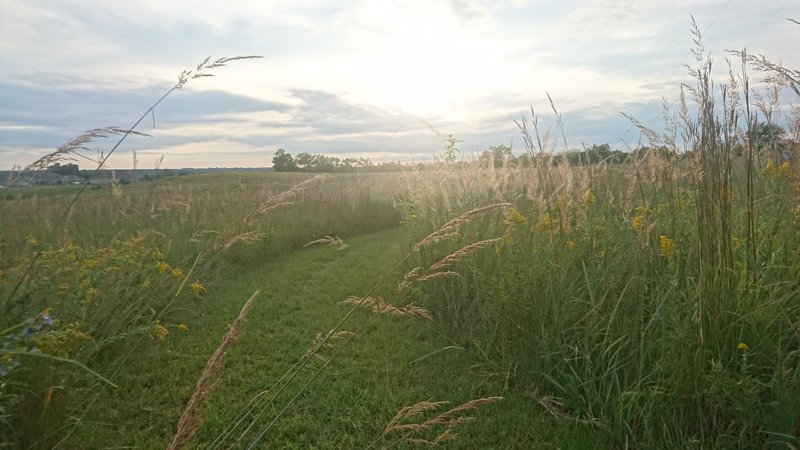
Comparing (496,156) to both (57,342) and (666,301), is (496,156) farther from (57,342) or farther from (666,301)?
(57,342)

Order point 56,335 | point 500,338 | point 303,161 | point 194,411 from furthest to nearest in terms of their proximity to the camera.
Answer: point 303,161 < point 500,338 < point 56,335 < point 194,411

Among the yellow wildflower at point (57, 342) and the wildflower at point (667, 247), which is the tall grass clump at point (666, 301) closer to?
the wildflower at point (667, 247)

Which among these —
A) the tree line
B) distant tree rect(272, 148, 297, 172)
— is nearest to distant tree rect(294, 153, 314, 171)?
distant tree rect(272, 148, 297, 172)

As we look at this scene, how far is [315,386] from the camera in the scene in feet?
10.9

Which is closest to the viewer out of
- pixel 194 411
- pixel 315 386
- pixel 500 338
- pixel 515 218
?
pixel 194 411

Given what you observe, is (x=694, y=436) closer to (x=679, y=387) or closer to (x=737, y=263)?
(x=679, y=387)

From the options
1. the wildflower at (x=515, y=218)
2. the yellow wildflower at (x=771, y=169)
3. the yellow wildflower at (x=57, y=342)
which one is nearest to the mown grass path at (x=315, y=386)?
the yellow wildflower at (x=57, y=342)

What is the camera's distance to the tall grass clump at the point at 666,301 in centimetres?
241

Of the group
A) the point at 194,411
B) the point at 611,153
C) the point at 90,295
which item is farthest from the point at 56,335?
the point at 611,153

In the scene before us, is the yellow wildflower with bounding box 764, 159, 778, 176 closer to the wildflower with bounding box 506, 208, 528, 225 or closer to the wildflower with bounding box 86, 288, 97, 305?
the wildflower with bounding box 506, 208, 528, 225

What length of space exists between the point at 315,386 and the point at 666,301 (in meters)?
2.12

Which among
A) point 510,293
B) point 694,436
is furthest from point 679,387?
point 510,293

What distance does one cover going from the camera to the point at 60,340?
2393 mm

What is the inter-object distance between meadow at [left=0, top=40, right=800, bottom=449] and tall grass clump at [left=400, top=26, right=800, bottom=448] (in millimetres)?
15
